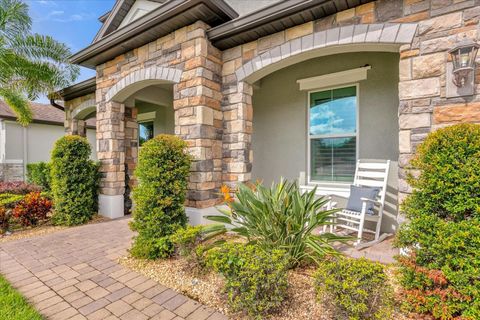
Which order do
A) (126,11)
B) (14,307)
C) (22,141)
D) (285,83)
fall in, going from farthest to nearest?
1. (22,141)
2. (126,11)
3. (285,83)
4. (14,307)

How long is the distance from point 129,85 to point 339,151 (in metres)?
4.41

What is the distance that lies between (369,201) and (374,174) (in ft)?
2.27

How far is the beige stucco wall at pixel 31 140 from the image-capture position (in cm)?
1059

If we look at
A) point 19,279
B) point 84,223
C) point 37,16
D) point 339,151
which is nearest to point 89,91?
point 37,16

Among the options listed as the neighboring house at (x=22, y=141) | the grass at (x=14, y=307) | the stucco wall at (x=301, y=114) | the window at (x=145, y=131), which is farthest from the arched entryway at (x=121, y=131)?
the neighboring house at (x=22, y=141)

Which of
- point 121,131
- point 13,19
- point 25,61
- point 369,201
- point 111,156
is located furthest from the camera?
point 25,61

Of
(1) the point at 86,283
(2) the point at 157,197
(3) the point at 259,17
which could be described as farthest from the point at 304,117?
(1) the point at 86,283

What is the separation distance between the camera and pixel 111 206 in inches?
220

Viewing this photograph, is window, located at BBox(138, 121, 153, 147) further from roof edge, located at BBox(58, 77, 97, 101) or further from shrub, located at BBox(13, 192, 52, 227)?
shrub, located at BBox(13, 192, 52, 227)

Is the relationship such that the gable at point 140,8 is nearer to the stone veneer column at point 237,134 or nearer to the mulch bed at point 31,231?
the stone veneer column at point 237,134

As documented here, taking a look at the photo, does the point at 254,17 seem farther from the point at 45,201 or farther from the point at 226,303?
the point at 45,201

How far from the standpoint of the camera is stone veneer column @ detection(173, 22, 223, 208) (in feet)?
13.2

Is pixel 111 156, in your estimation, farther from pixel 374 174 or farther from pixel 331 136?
pixel 374 174

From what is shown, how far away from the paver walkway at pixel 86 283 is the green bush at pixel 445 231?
173cm
